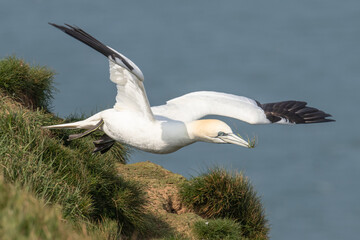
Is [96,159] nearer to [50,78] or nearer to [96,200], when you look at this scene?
[96,200]

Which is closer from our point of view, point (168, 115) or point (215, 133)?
point (215, 133)

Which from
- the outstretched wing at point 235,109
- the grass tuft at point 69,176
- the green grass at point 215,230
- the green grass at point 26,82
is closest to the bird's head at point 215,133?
the outstretched wing at point 235,109

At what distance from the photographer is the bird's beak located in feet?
30.7

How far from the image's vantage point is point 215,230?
1295cm

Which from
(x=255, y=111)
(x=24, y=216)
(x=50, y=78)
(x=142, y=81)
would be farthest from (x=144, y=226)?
(x=24, y=216)

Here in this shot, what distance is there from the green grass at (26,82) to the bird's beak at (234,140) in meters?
6.28

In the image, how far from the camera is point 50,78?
627 inches

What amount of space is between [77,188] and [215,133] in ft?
8.79

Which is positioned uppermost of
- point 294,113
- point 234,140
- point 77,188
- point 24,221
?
point 294,113

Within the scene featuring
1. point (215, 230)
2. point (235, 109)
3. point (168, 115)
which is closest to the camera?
point (168, 115)

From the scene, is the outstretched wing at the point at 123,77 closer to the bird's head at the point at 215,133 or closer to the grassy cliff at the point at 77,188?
the bird's head at the point at 215,133

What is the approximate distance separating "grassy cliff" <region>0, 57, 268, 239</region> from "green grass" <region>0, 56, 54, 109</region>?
0.02 metres

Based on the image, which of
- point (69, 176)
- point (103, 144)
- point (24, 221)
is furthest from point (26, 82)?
point (24, 221)

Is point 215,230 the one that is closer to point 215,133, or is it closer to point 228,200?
point 228,200
